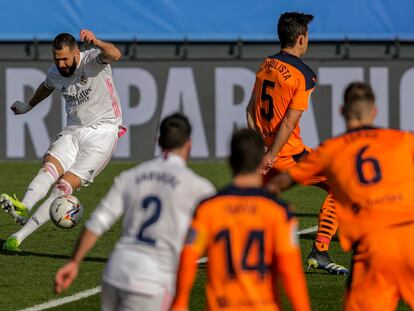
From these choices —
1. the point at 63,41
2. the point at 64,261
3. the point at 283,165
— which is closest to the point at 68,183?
the point at 64,261

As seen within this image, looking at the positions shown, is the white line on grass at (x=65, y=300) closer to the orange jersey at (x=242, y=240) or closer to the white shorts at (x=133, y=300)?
the white shorts at (x=133, y=300)

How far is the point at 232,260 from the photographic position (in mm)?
5707

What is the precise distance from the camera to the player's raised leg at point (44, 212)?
445 inches

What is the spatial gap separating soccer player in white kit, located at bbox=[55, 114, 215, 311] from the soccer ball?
477cm

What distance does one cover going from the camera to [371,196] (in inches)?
251

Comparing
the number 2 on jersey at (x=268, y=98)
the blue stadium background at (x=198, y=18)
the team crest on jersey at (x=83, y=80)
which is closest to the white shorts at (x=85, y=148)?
the team crest on jersey at (x=83, y=80)

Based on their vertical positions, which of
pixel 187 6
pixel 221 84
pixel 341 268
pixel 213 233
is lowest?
pixel 341 268

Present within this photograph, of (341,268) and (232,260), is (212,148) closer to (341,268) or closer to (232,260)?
(341,268)

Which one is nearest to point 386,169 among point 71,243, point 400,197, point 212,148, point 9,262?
point 400,197

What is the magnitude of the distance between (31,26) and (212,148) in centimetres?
457

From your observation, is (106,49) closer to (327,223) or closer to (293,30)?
(293,30)

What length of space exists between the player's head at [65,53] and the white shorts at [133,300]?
5493 millimetres

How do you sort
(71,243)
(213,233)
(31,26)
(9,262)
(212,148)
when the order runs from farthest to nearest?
(31,26)
(212,148)
(71,243)
(9,262)
(213,233)

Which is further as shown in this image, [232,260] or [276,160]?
[276,160]
